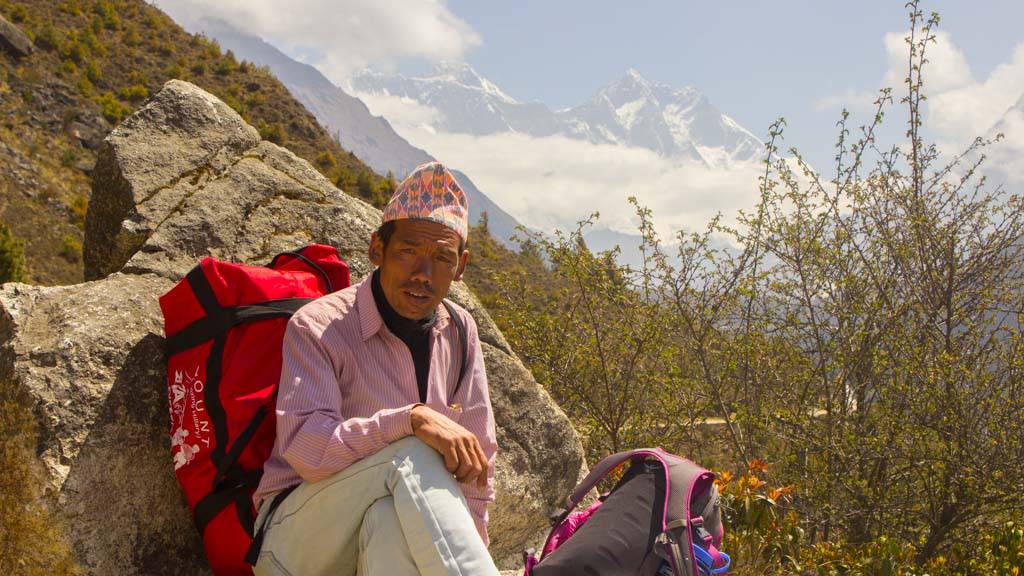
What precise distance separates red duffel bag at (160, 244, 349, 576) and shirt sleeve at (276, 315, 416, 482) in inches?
13.1

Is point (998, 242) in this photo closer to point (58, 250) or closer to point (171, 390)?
point (171, 390)

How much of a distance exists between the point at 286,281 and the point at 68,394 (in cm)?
91

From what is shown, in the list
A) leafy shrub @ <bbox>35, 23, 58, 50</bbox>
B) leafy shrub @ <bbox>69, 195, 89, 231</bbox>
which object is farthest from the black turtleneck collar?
leafy shrub @ <bbox>35, 23, 58, 50</bbox>

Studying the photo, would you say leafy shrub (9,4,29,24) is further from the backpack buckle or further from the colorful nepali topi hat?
the backpack buckle

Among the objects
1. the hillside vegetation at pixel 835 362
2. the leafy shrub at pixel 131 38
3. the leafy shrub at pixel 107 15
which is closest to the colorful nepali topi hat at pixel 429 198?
the hillside vegetation at pixel 835 362

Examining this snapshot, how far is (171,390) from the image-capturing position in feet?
9.31

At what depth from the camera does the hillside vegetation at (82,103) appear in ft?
65.3

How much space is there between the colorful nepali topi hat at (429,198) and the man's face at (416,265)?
0.04 metres

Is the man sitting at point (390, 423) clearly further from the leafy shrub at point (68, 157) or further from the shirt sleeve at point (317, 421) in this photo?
the leafy shrub at point (68, 157)

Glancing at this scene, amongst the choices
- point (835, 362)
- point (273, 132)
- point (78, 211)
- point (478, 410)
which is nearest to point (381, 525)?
point (478, 410)

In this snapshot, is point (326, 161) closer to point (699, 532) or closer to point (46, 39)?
point (46, 39)

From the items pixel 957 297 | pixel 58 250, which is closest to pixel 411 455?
pixel 957 297

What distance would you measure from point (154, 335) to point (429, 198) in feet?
4.50

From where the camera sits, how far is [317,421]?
2.32 meters
